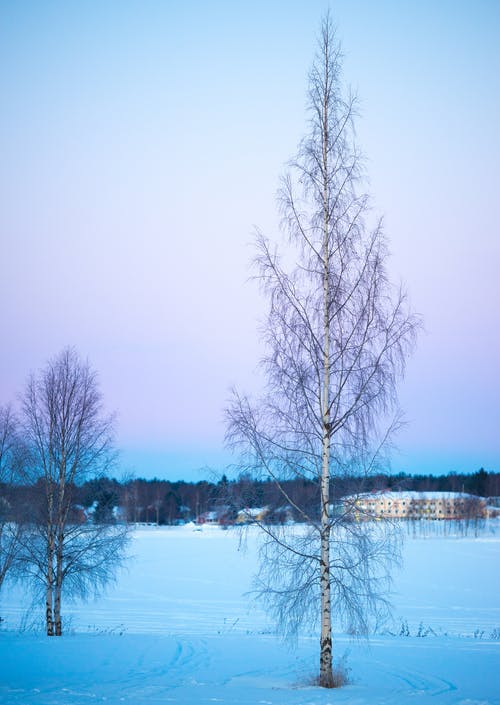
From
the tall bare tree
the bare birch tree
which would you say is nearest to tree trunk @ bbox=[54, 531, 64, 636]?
the tall bare tree

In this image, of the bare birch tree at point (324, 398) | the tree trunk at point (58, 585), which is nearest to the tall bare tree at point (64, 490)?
the tree trunk at point (58, 585)

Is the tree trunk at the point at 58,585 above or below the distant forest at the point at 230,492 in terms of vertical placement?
below

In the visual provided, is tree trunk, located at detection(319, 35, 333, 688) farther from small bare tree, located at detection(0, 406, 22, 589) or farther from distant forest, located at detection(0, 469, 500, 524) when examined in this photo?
small bare tree, located at detection(0, 406, 22, 589)

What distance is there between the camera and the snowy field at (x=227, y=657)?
9.69 meters

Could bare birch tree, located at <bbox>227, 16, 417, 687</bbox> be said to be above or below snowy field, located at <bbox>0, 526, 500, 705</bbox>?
above

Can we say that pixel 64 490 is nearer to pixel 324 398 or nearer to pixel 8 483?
pixel 8 483

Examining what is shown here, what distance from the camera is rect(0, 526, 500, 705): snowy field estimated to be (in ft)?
31.8

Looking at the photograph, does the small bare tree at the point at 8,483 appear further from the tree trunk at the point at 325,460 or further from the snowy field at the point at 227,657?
the tree trunk at the point at 325,460

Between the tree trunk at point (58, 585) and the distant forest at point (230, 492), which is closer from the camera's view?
the distant forest at point (230, 492)

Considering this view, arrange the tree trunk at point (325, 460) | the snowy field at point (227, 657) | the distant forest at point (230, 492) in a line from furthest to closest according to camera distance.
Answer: the distant forest at point (230, 492) < the tree trunk at point (325, 460) < the snowy field at point (227, 657)

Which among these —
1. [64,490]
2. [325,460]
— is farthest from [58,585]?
[325,460]

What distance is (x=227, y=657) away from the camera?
1378cm

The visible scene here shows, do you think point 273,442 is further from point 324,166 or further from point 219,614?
point 219,614

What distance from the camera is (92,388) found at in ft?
62.9
